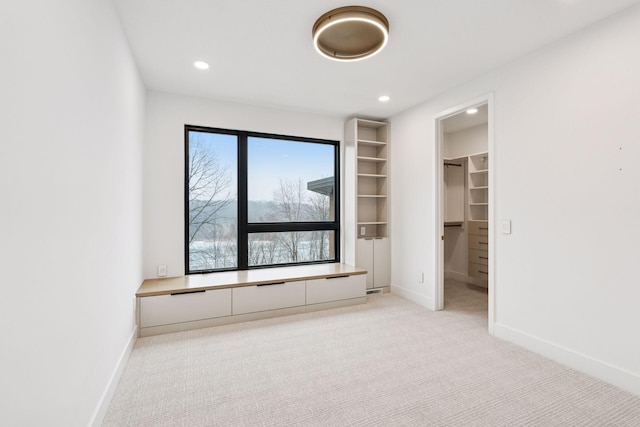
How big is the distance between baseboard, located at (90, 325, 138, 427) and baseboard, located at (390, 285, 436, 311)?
10.2 feet

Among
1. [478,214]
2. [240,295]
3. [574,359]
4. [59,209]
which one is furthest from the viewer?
[478,214]

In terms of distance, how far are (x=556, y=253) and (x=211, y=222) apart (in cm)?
355

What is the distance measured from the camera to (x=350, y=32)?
2.20 metres

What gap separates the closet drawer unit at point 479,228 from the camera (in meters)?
4.59

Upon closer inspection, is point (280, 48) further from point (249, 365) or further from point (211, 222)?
point (249, 365)

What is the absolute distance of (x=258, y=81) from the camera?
3193 mm

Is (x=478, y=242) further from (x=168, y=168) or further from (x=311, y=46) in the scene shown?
(x=168, y=168)

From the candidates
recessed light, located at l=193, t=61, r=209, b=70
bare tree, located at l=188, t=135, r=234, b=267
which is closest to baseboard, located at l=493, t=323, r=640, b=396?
bare tree, located at l=188, t=135, r=234, b=267

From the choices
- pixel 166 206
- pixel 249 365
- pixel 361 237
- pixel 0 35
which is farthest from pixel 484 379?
pixel 166 206

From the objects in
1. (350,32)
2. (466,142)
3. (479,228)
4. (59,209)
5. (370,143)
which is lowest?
(479,228)

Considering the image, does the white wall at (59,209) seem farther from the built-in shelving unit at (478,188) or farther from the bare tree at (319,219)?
the built-in shelving unit at (478,188)

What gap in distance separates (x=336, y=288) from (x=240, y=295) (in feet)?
3.79

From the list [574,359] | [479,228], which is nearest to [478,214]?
[479,228]

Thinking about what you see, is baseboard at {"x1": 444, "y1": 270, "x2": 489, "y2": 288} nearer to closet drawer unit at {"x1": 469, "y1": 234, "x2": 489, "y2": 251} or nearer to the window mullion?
closet drawer unit at {"x1": 469, "y1": 234, "x2": 489, "y2": 251}
